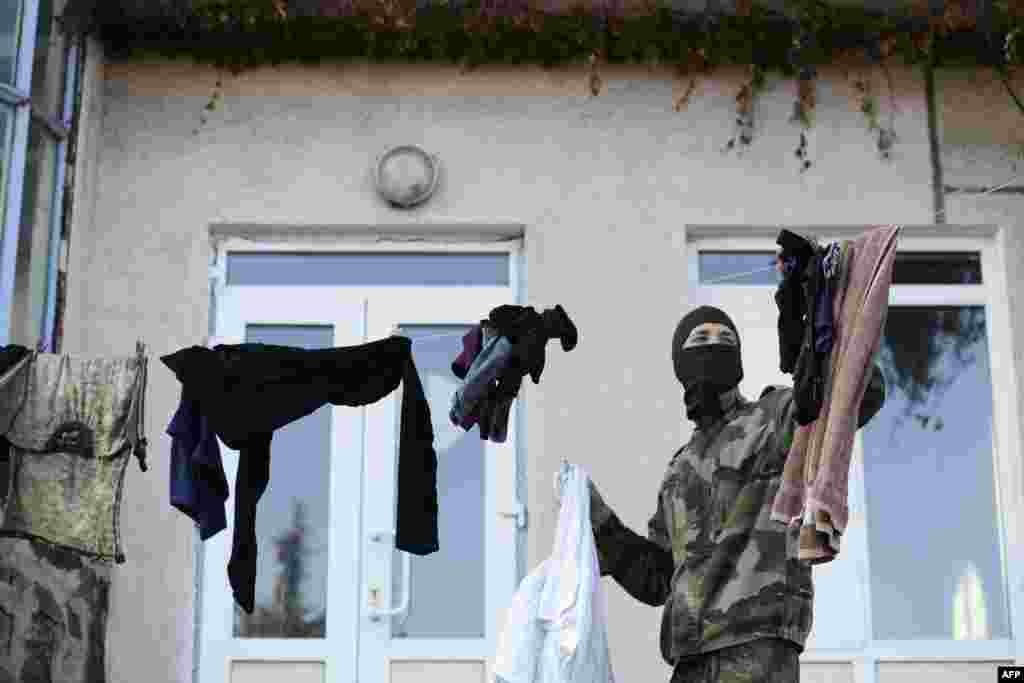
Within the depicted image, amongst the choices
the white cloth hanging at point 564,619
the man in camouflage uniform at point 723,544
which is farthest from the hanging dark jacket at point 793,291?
the white cloth hanging at point 564,619

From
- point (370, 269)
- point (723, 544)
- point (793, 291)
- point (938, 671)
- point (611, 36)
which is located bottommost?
point (938, 671)

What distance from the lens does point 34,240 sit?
7160mm

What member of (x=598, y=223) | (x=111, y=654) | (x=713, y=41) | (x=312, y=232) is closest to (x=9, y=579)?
(x=111, y=654)

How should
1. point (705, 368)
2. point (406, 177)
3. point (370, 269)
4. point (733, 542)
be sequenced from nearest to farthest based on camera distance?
point (733, 542) → point (705, 368) → point (406, 177) → point (370, 269)

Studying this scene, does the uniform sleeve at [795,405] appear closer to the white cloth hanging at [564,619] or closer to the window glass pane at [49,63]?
the white cloth hanging at [564,619]

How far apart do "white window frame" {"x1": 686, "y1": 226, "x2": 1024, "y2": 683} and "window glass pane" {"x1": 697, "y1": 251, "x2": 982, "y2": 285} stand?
3 cm

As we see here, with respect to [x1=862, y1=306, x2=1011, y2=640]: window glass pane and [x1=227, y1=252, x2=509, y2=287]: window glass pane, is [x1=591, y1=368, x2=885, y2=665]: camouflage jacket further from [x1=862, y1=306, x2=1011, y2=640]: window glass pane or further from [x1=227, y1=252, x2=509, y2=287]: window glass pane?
[x1=227, y1=252, x2=509, y2=287]: window glass pane

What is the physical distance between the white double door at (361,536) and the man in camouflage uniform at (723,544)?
54.9 inches

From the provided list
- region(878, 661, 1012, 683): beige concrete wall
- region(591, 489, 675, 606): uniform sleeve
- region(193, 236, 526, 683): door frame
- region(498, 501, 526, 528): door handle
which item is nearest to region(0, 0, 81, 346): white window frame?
region(193, 236, 526, 683): door frame

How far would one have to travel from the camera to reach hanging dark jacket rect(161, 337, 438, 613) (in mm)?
6051

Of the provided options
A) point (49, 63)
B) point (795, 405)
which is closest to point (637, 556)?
point (795, 405)

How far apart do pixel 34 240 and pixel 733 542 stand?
3.45 m

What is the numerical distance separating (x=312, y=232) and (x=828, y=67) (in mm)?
2544

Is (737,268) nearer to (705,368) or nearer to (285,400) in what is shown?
(705,368)
